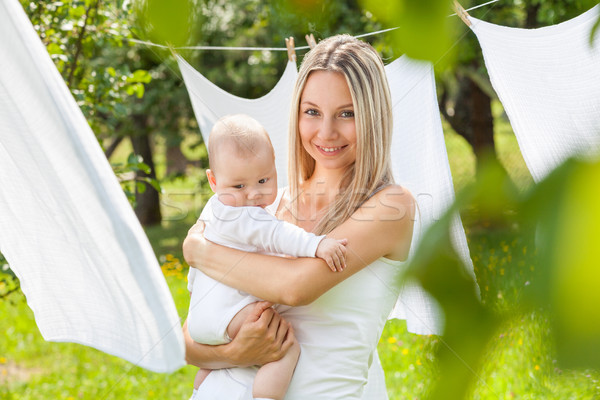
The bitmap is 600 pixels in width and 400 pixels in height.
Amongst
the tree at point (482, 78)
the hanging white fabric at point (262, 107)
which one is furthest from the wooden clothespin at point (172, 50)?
the tree at point (482, 78)

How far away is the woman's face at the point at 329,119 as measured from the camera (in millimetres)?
1305

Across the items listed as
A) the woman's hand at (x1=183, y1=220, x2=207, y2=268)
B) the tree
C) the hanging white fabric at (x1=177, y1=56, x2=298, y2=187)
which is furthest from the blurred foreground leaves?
the tree

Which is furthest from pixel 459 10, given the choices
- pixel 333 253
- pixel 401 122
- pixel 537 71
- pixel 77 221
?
pixel 401 122

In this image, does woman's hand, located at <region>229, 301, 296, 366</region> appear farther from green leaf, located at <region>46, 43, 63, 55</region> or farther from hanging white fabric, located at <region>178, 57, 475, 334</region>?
green leaf, located at <region>46, 43, 63, 55</region>

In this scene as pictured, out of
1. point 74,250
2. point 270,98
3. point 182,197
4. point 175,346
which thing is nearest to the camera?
point 175,346

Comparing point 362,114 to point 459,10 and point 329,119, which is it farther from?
point 459,10

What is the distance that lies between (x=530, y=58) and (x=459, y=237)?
146cm

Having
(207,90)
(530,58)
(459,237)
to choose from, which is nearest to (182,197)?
(207,90)

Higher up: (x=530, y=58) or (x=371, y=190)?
(x=530, y=58)

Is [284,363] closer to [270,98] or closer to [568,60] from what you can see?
[568,60]

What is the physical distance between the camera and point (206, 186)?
19.5ft

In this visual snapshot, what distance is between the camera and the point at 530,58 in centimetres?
155

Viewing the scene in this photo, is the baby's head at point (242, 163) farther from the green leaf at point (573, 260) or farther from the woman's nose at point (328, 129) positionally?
the green leaf at point (573, 260)

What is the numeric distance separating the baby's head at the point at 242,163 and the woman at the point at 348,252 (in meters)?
0.12
